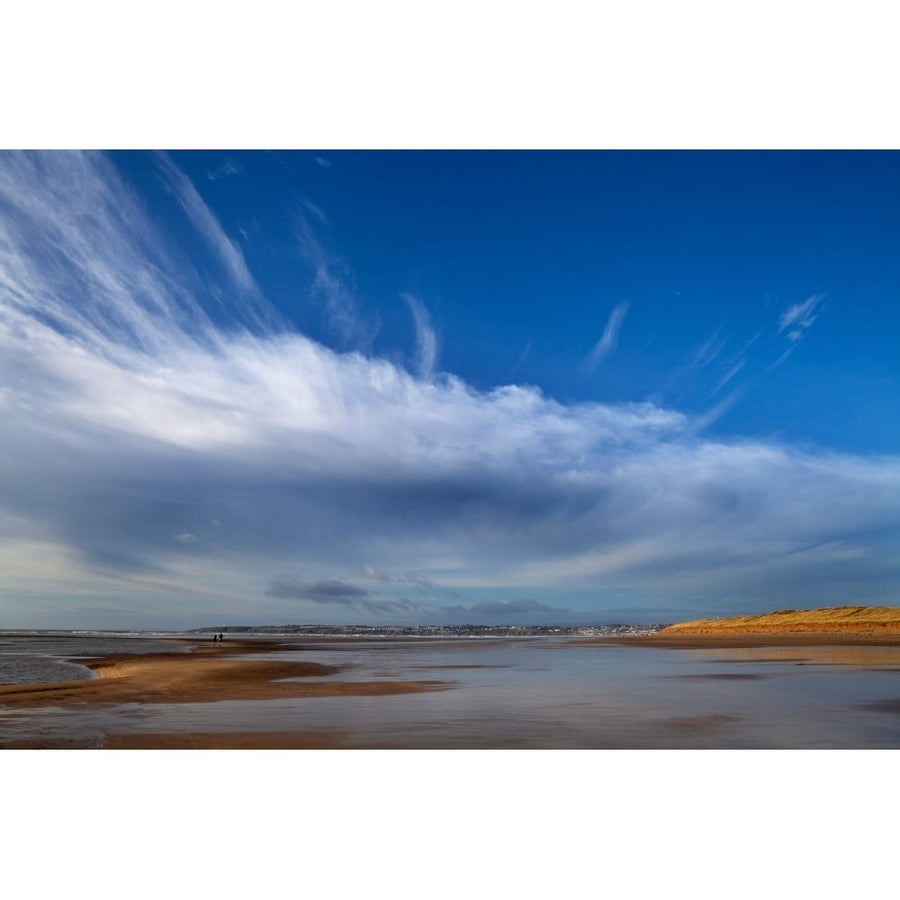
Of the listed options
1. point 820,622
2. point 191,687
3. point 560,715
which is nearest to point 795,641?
point 820,622

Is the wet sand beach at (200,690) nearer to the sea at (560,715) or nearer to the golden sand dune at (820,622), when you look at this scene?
the sea at (560,715)

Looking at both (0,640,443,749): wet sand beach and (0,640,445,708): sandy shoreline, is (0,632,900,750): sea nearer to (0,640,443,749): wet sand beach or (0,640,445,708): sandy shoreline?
(0,640,443,749): wet sand beach

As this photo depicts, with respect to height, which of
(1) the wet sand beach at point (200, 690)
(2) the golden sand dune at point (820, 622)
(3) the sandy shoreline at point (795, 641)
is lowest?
(1) the wet sand beach at point (200, 690)

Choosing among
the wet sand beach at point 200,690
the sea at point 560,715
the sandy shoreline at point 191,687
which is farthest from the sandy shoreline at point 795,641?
the wet sand beach at point 200,690

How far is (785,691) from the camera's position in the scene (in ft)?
62.4

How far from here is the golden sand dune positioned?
6300 cm

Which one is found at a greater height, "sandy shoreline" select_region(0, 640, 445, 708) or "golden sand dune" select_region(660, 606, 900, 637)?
"golden sand dune" select_region(660, 606, 900, 637)

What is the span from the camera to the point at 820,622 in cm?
7012

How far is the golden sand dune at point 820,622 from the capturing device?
207 ft

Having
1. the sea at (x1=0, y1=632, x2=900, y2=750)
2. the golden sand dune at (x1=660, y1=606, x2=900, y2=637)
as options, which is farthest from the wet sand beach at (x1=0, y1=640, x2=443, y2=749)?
the golden sand dune at (x1=660, y1=606, x2=900, y2=637)

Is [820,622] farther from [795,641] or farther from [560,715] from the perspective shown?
[560,715]
